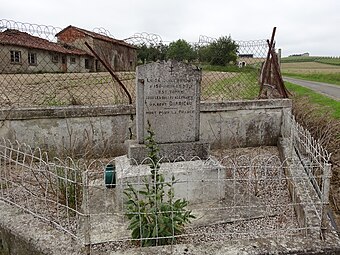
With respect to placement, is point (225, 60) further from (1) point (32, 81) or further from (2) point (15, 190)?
(2) point (15, 190)

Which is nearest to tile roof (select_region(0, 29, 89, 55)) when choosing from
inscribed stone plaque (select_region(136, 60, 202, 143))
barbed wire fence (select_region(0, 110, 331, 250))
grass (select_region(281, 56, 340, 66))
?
barbed wire fence (select_region(0, 110, 331, 250))

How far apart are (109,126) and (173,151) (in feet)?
7.17

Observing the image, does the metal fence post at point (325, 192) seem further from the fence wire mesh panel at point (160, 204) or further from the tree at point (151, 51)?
the tree at point (151, 51)

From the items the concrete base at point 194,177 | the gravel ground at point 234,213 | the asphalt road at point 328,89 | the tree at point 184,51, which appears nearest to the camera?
the gravel ground at point 234,213

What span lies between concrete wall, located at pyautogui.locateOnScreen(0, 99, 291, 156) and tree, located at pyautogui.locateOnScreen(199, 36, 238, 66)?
160cm

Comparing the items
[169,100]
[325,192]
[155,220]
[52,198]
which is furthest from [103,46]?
[325,192]

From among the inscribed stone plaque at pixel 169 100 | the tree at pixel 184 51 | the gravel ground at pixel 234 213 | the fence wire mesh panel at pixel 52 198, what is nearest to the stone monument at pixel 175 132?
the inscribed stone plaque at pixel 169 100

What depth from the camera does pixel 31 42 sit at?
276 inches

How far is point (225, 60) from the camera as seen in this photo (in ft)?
26.6

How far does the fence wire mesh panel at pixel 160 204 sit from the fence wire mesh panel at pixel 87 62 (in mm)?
2682

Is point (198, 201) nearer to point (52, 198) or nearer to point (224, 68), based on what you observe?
point (52, 198)

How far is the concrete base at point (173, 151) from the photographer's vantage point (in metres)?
4.45

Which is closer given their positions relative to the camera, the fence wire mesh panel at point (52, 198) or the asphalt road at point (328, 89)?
the fence wire mesh panel at point (52, 198)

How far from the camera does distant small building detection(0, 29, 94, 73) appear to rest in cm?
684
